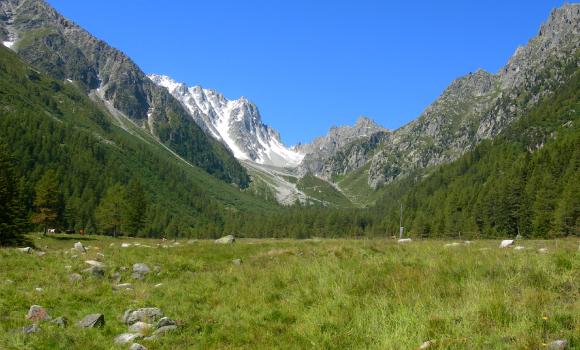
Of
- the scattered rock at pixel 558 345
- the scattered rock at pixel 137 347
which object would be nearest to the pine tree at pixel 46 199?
the scattered rock at pixel 137 347

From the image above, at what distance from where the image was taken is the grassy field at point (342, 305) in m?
7.89

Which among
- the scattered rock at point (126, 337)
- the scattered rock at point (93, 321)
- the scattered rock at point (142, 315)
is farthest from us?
the scattered rock at point (142, 315)

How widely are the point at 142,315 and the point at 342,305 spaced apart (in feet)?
17.3

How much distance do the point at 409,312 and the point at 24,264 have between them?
18.5 m

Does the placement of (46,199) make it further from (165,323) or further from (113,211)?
(165,323)

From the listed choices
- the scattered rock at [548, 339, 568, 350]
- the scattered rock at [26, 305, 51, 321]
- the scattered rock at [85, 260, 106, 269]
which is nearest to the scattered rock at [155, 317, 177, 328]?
the scattered rock at [26, 305, 51, 321]

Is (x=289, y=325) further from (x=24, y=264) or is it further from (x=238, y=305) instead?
(x=24, y=264)

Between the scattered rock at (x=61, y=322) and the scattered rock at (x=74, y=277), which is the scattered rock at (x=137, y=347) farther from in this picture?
the scattered rock at (x=74, y=277)

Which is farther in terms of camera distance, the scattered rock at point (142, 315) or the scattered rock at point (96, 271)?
the scattered rock at point (96, 271)

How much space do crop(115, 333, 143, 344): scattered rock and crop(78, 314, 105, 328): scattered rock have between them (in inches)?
49.4

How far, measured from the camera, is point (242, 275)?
1612cm

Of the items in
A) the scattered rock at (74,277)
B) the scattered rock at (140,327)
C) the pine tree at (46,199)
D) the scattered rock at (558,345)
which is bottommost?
the scattered rock at (140,327)

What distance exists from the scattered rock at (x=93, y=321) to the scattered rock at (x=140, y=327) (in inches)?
36.5

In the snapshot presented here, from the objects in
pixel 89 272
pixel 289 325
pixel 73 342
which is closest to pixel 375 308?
pixel 289 325
